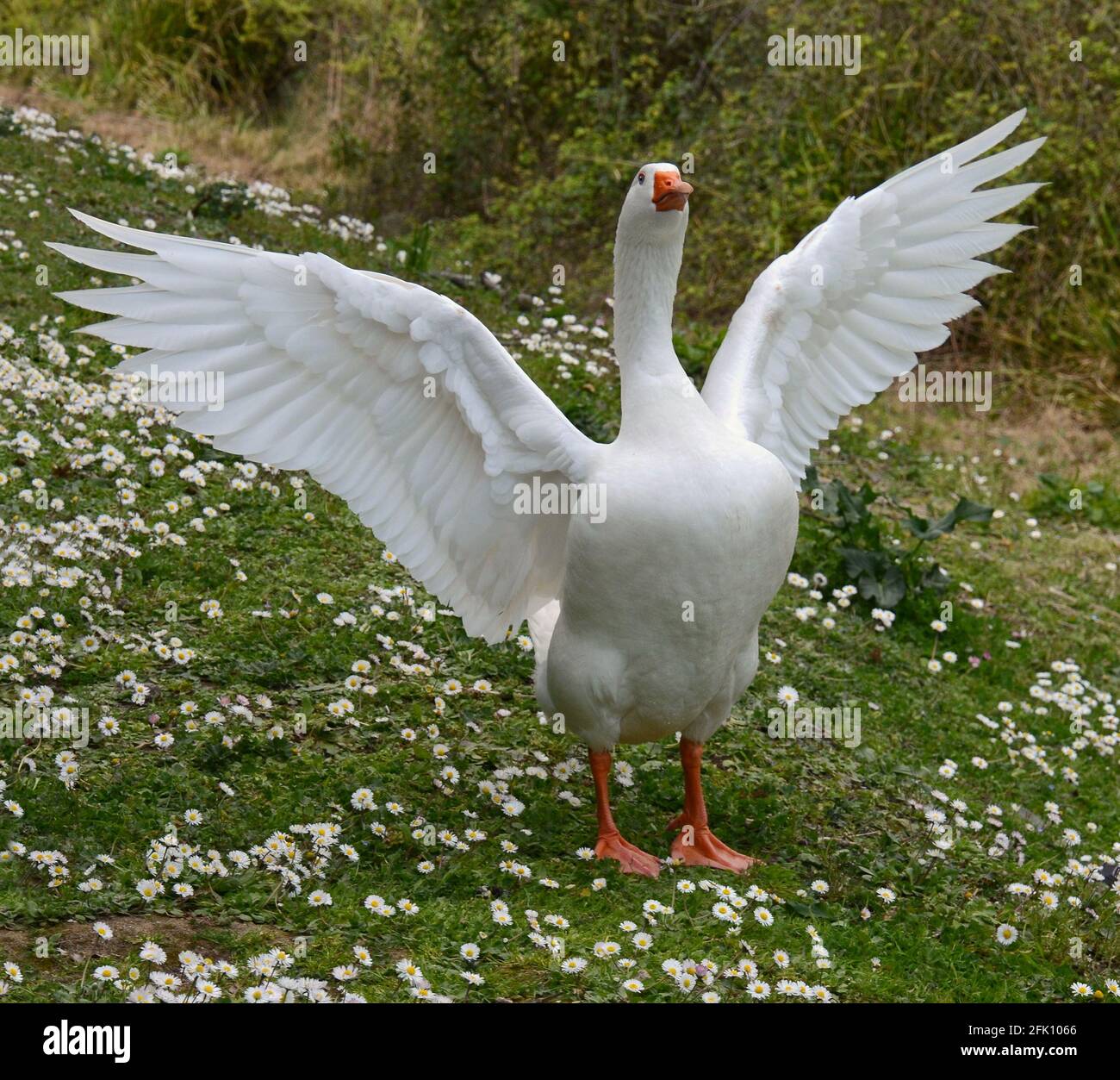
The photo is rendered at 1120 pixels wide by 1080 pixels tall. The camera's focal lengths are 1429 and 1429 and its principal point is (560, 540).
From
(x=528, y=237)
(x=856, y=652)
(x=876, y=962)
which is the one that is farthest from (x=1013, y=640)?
(x=528, y=237)

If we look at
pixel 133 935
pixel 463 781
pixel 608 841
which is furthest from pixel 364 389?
pixel 133 935

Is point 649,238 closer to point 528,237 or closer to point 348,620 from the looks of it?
point 348,620

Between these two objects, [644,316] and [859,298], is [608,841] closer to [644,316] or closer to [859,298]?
[644,316]

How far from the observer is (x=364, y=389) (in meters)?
5.27

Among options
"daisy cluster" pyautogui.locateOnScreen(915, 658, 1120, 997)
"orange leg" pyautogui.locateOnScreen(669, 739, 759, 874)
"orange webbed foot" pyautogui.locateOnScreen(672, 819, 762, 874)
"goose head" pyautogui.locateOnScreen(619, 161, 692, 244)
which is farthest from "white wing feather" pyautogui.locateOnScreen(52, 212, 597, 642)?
"daisy cluster" pyautogui.locateOnScreen(915, 658, 1120, 997)

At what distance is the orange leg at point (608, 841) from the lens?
5.34 meters

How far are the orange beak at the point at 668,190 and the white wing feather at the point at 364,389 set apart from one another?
82cm

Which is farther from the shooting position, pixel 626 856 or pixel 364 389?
pixel 626 856

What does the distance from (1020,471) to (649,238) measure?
6475 mm

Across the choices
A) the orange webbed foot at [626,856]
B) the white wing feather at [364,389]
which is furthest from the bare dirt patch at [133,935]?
the white wing feather at [364,389]

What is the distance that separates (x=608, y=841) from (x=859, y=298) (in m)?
2.61

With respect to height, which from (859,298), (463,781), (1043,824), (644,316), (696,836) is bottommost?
(1043,824)

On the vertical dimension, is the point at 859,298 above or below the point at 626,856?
above

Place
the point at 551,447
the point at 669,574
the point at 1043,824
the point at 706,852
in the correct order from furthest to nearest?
the point at 1043,824, the point at 706,852, the point at 551,447, the point at 669,574
